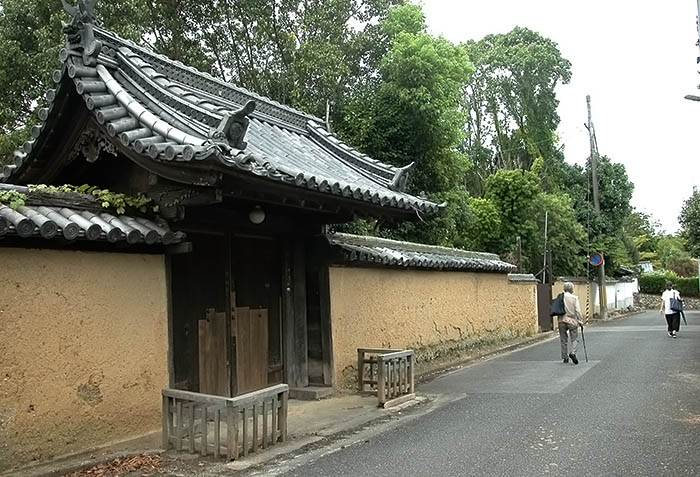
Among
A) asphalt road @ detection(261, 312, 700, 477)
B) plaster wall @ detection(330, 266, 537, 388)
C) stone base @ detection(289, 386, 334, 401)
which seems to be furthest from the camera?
plaster wall @ detection(330, 266, 537, 388)

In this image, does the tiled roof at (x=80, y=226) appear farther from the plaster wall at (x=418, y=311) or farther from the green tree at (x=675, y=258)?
the green tree at (x=675, y=258)

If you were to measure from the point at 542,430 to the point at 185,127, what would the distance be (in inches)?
221

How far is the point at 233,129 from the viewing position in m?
6.91

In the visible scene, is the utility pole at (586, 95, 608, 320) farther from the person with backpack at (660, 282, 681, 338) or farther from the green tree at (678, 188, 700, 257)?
the person with backpack at (660, 282, 681, 338)

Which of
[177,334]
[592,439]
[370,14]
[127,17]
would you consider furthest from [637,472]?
[370,14]

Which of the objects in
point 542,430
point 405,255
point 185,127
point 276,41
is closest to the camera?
point 185,127

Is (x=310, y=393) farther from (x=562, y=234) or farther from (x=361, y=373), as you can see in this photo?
(x=562, y=234)

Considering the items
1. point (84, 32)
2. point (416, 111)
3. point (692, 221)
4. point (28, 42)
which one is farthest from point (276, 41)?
point (692, 221)

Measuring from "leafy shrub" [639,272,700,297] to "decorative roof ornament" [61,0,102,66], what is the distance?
4888cm

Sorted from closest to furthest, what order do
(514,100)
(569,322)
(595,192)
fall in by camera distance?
(569,322), (595,192), (514,100)

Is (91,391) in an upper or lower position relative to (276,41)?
lower

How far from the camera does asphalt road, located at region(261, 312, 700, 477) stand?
6.29m

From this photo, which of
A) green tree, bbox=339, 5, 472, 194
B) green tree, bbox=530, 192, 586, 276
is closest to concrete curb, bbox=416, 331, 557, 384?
green tree, bbox=339, 5, 472, 194

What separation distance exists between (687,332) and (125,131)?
21996 millimetres
